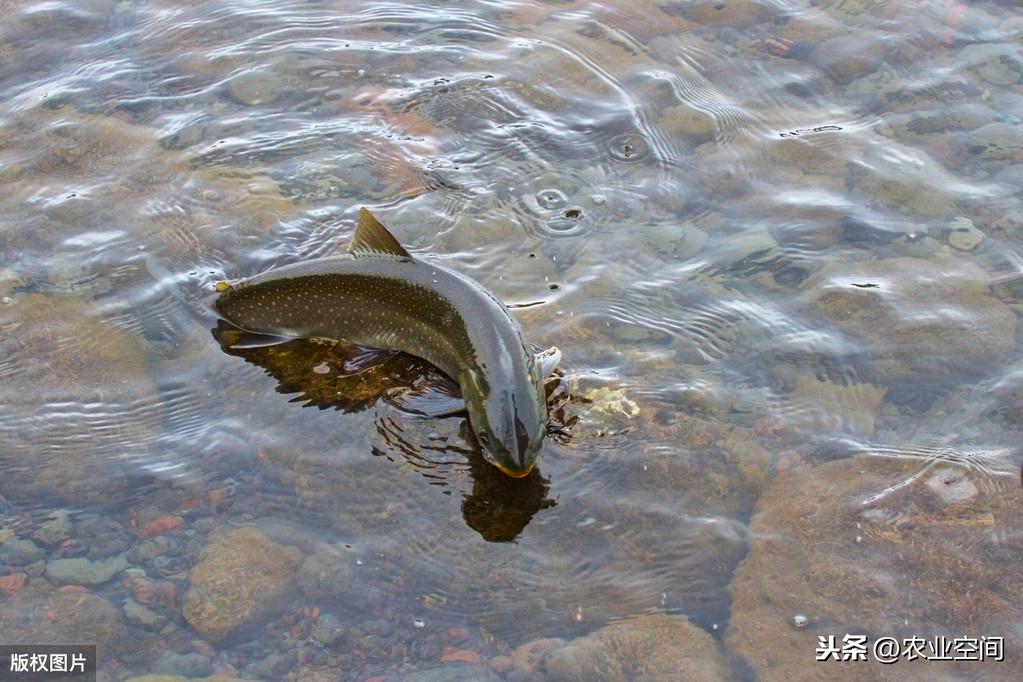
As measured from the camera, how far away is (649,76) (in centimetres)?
783

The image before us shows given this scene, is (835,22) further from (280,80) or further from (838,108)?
(280,80)

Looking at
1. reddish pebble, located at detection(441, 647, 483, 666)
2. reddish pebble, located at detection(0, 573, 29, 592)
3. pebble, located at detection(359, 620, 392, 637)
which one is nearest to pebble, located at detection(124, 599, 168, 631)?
reddish pebble, located at detection(0, 573, 29, 592)

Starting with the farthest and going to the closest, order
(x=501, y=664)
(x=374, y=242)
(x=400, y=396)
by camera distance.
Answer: (x=374, y=242) → (x=400, y=396) → (x=501, y=664)

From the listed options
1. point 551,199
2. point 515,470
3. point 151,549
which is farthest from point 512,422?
point 551,199

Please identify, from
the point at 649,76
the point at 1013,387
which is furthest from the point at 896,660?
the point at 649,76

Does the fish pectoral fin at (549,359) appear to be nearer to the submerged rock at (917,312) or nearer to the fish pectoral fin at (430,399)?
the fish pectoral fin at (430,399)

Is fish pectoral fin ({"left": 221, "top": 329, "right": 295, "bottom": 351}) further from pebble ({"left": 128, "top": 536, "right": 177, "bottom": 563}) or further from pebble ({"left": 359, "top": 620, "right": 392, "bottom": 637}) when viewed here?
pebble ({"left": 359, "top": 620, "right": 392, "bottom": 637})

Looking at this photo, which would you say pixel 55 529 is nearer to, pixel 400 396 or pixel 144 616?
pixel 144 616

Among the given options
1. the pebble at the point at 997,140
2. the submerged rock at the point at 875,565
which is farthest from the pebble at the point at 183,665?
the pebble at the point at 997,140

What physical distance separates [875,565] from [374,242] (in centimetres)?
293

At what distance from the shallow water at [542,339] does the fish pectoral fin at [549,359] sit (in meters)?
0.19

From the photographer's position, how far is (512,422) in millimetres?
4582

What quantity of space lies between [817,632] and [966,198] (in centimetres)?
351

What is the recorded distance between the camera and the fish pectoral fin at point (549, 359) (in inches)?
203
